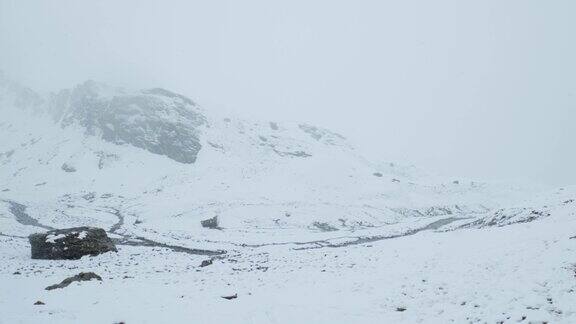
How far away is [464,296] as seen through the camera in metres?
16.4

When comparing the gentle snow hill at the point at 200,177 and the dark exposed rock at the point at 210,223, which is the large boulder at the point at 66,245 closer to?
the gentle snow hill at the point at 200,177

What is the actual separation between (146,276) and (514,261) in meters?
20.4

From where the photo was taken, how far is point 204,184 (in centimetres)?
6862

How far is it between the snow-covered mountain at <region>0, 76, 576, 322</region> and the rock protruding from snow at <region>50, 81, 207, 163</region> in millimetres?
312

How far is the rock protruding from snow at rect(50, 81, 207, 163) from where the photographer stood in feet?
273

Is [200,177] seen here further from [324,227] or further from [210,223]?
[324,227]

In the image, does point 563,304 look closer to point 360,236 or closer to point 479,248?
point 479,248

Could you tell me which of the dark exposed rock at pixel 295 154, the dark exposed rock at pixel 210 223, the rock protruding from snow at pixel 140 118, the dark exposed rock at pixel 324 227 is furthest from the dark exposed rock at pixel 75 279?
the dark exposed rock at pixel 295 154

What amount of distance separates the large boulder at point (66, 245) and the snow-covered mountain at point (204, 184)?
6011mm

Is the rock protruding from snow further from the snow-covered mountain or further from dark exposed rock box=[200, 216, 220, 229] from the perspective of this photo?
dark exposed rock box=[200, 216, 220, 229]

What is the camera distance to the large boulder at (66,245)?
29828 millimetres

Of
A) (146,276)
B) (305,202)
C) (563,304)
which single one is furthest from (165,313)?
(305,202)

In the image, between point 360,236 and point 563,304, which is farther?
point 360,236

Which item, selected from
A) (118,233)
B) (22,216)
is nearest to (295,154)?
(118,233)
